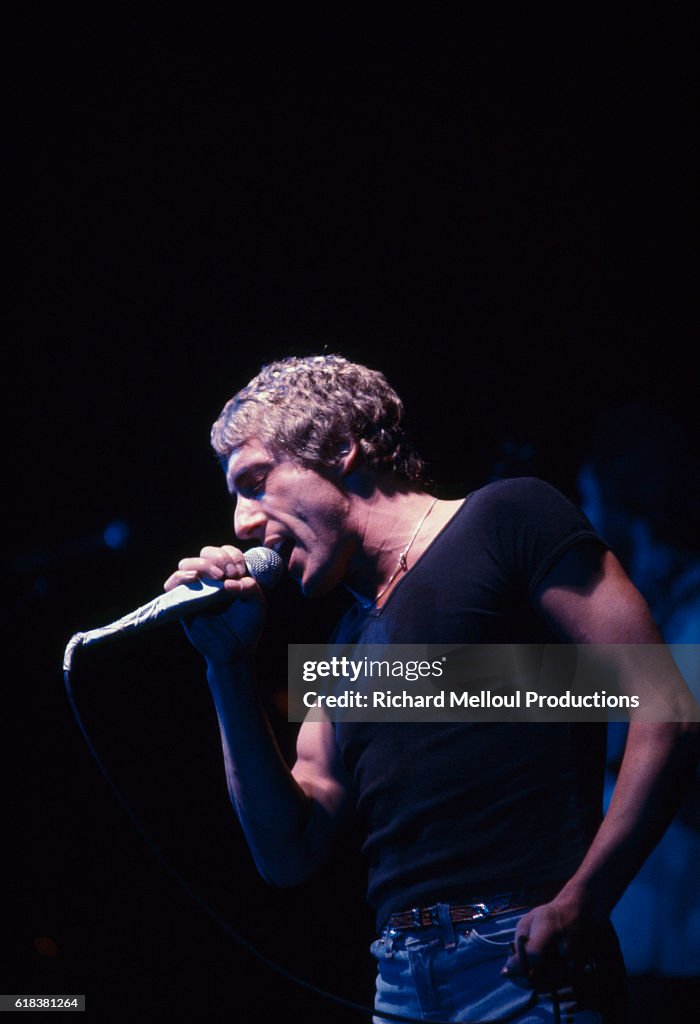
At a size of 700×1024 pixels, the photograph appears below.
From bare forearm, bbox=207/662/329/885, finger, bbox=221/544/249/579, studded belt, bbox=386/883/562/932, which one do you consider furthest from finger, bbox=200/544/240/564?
studded belt, bbox=386/883/562/932

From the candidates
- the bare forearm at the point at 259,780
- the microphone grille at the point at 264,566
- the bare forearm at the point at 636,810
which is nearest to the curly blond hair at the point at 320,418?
the microphone grille at the point at 264,566

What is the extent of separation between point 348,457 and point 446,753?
2.06 feet

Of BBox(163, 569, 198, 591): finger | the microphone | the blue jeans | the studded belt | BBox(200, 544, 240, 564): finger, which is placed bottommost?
the blue jeans

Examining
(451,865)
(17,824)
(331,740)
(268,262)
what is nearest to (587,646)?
(451,865)

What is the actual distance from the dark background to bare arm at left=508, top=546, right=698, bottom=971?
917mm

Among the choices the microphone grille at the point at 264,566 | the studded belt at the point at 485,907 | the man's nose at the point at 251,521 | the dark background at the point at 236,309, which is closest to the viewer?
the studded belt at the point at 485,907

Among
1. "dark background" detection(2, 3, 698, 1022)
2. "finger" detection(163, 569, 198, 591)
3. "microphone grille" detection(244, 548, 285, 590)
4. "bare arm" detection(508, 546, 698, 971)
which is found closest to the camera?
"bare arm" detection(508, 546, 698, 971)

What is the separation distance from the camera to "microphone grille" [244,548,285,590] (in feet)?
4.54

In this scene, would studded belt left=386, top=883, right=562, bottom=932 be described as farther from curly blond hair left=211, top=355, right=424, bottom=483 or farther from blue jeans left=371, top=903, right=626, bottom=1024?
curly blond hair left=211, top=355, right=424, bottom=483

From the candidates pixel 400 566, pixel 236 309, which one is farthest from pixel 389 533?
pixel 236 309

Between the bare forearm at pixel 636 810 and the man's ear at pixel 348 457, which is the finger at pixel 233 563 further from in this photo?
the bare forearm at pixel 636 810

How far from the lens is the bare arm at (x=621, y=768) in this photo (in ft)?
3.32

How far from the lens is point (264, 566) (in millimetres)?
1401

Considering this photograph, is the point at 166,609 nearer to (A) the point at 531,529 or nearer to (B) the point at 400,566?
(B) the point at 400,566
